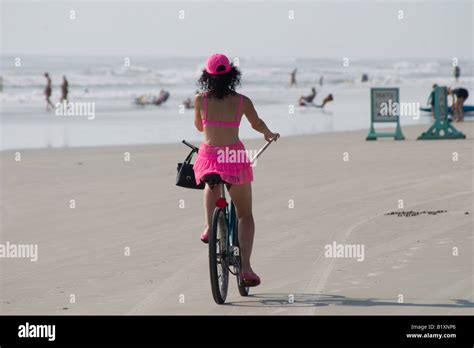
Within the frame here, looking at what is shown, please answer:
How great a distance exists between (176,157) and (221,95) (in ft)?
43.9

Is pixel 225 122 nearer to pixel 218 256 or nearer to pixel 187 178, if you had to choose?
pixel 187 178

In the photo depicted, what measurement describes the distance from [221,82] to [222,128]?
1.11 ft

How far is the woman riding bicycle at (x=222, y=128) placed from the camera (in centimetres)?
875

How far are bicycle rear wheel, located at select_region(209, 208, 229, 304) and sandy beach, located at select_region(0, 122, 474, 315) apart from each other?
0.14 meters

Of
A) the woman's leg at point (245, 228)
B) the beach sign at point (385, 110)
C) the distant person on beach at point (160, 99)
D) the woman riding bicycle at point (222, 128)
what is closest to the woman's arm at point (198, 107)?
the woman riding bicycle at point (222, 128)

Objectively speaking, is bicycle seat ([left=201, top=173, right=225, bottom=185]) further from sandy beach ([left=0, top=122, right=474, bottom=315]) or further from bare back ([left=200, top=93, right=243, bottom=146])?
sandy beach ([left=0, top=122, right=474, bottom=315])

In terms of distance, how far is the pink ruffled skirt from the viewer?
8727 mm

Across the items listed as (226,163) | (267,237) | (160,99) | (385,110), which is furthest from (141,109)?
(226,163)

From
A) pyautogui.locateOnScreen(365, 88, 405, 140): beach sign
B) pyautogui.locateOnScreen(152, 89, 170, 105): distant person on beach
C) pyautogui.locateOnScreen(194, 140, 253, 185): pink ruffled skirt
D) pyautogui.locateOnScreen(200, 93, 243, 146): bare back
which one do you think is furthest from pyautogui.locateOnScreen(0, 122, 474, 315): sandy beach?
pyautogui.locateOnScreen(152, 89, 170, 105): distant person on beach

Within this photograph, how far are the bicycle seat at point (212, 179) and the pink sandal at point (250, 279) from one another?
2.55ft

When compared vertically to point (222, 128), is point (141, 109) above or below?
above

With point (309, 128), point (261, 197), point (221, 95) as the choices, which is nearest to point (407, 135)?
point (309, 128)

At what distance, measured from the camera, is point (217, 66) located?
882cm
